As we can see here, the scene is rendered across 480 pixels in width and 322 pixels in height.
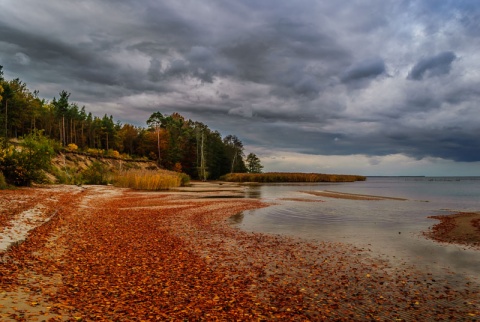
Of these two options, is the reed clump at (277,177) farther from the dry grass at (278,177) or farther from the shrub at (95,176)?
the shrub at (95,176)

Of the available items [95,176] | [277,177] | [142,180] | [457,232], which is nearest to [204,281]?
[457,232]

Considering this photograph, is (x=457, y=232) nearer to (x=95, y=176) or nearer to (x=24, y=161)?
(x=24, y=161)

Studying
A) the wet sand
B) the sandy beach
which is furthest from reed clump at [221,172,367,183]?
the sandy beach

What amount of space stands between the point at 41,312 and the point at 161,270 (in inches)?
133

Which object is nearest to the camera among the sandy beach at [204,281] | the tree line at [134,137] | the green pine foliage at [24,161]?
the sandy beach at [204,281]

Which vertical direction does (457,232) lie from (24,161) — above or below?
below

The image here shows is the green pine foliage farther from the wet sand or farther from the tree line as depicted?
the tree line

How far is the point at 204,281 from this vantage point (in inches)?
303

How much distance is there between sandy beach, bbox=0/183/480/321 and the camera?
5.88 metres

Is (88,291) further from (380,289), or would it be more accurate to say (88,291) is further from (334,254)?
(334,254)

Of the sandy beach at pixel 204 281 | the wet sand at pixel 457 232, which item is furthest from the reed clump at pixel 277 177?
the sandy beach at pixel 204 281

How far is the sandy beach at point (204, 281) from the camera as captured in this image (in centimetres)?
588

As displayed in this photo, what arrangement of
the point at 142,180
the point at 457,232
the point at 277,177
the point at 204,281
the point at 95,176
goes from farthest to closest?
the point at 277,177
the point at 95,176
the point at 142,180
the point at 457,232
the point at 204,281

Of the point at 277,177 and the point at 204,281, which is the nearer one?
the point at 204,281
